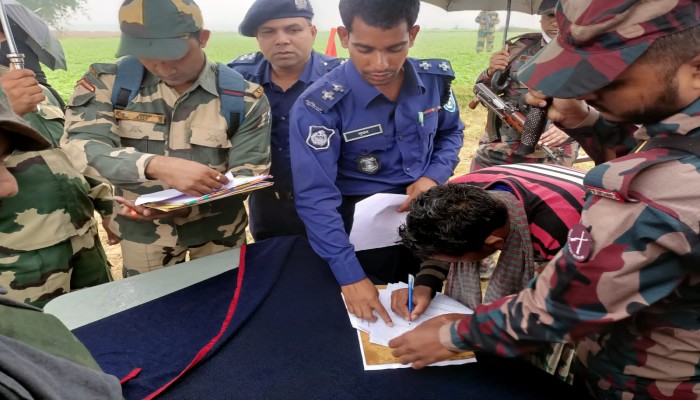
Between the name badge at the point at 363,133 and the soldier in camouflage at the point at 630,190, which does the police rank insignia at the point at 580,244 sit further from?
the name badge at the point at 363,133

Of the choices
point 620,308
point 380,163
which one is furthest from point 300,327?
point 620,308

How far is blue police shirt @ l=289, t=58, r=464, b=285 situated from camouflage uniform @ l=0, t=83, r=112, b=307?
1083 millimetres

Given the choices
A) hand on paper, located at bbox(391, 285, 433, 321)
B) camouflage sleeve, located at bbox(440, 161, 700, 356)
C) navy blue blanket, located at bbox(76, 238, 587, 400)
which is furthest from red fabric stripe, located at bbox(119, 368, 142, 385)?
camouflage sleeve, located at bbox(440, 161, 700, 356)

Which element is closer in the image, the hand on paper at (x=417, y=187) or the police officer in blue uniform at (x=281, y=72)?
the hand on paper at (x=417, y=187)

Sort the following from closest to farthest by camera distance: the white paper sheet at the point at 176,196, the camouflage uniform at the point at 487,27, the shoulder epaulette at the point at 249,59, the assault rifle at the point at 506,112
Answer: the white paper sheet at the point at 176,196
the shoulder epaulette at the point at 249,59
the assault rifle at the point at 506,112
the camouflage uniform at the point at 487,27

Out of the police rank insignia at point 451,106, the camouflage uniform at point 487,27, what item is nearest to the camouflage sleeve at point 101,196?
the police rank insignia at point 451,106

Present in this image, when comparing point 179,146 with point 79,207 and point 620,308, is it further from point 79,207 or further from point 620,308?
point 620,308

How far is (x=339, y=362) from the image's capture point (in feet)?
3.87

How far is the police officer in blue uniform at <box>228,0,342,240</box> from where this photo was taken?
2258 millimetres

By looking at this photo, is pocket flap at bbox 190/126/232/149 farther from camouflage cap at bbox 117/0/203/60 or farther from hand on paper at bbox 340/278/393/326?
hand on paper at bbox 340/278/393/326

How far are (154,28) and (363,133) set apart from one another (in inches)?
A: 34.5

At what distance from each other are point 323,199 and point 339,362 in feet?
1.91

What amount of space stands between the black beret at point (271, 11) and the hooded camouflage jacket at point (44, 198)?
1.00m

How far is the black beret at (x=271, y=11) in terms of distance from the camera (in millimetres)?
2238
